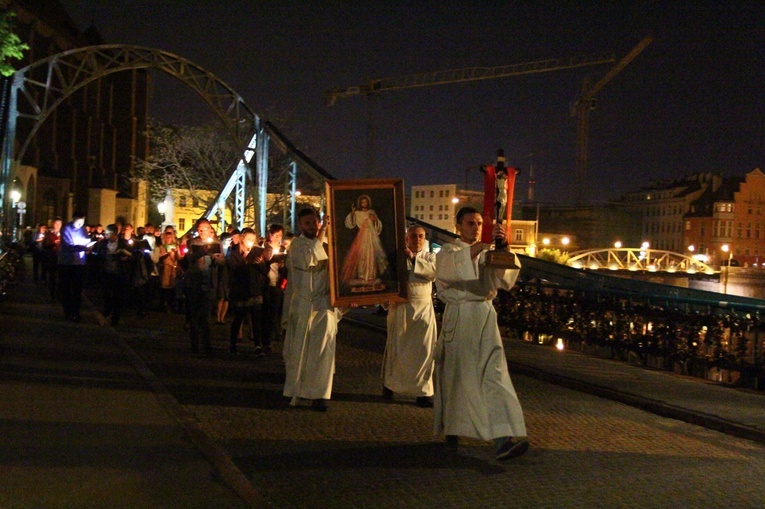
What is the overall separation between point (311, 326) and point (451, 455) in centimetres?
268

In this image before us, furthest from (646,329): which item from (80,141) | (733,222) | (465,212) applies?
(733,222)

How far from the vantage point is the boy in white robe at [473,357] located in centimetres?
729

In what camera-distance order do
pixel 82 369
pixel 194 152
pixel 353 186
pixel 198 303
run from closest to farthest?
pixel 353 186
pixel 82 369
pixel 198 303
pixel 194 152

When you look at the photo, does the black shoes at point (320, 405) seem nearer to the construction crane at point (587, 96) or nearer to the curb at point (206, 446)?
the curb at point (206, 446)

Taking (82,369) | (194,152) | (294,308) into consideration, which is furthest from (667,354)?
(194,152)

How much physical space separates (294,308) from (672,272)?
64003 millimetres

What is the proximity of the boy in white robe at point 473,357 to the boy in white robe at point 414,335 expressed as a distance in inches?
84.2

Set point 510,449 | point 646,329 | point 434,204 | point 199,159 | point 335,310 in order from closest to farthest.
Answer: point 510,449
point 335,310
point 646,329
point 199,159
point 434,204

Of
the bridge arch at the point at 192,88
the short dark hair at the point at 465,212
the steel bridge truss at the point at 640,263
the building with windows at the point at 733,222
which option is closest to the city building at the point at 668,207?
the building with windows at the point at 733,222

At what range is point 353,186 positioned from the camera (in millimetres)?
9633

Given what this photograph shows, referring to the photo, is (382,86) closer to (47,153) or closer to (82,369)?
(47,153)

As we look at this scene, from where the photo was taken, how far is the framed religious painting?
958cm

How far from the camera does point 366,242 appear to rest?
9.70 meters

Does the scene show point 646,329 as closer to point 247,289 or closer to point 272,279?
point 272,279
